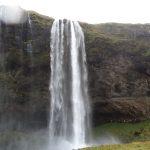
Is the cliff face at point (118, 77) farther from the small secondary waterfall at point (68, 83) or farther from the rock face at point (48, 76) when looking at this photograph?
the small secondary waterfall at point (68, 83)

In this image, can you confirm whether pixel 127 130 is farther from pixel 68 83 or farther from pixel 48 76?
pixel 48 76

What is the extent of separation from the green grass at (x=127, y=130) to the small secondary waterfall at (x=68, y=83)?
212cm

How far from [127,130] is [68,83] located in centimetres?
903

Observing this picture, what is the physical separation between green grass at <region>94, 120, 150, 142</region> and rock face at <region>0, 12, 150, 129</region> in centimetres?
97

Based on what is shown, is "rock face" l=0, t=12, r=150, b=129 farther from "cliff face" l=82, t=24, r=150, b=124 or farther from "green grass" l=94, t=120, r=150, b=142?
"green grass" l=94, t=120, r=150, b=142

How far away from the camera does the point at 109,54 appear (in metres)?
54.8

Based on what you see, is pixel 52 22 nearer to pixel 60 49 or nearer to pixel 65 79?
pixel 60 49

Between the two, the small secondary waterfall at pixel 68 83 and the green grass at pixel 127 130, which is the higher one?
the small secondary waterfall at pixel 68 83

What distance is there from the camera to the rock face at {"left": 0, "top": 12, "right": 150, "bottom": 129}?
Answer: 53.7m

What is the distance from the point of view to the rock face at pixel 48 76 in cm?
5372

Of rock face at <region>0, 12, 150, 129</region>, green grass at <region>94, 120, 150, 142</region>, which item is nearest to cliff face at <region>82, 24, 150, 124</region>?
rock face at <region>0, 12, 150, 129</region>

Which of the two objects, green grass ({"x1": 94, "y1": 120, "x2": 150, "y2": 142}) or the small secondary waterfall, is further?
the small secondary waterfall

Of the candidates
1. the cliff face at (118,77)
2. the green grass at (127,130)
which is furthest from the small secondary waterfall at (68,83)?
the green grass at (127,130)

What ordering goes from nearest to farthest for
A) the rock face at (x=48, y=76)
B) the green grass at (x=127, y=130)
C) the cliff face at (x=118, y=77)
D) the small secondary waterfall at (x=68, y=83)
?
the green grass at (x=127, y=130), the small secondary waterfall at (x=68, y=83), the rock face at (x=48, y=76), the cliff face at (x=118, y=77)
